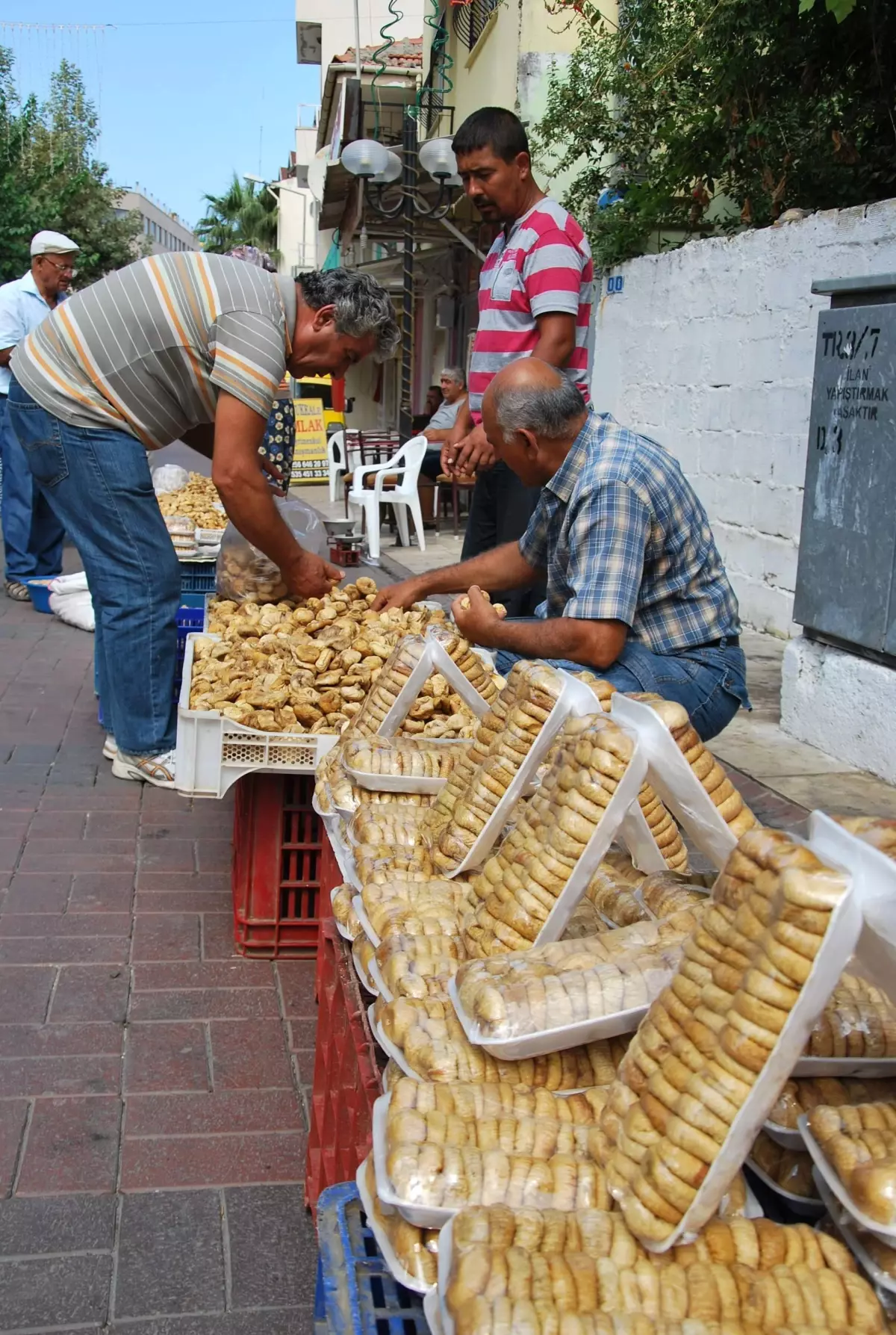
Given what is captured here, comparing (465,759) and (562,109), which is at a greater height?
(562,109)

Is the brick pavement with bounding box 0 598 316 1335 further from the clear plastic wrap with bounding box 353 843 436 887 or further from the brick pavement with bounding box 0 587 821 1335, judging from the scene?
the clear plastic wrap with bounding box 353 843 436 887

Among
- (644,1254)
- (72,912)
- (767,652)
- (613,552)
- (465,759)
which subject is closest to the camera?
(644,1254)

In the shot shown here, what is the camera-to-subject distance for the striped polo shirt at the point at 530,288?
4676 mm

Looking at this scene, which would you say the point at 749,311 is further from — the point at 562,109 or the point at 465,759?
the point at 465,759

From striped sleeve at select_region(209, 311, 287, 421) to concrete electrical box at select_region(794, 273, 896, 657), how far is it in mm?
2271

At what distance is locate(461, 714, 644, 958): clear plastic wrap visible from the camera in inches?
65.5

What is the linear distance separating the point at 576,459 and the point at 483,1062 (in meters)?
2.07

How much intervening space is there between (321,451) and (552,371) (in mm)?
17753

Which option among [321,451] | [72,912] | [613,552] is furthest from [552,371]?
[321,451]

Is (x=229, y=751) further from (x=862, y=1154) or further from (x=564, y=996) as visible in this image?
(x=862, y=1154)

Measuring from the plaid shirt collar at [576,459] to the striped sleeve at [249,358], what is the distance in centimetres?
122

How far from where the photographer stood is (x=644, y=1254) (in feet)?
4.11

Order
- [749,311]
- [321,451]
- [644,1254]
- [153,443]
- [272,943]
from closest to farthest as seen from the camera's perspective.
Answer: [644,1254] < [272,943] < [153,443] < [749,311] < [321,451]

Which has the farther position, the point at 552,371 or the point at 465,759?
the point at 552,371
